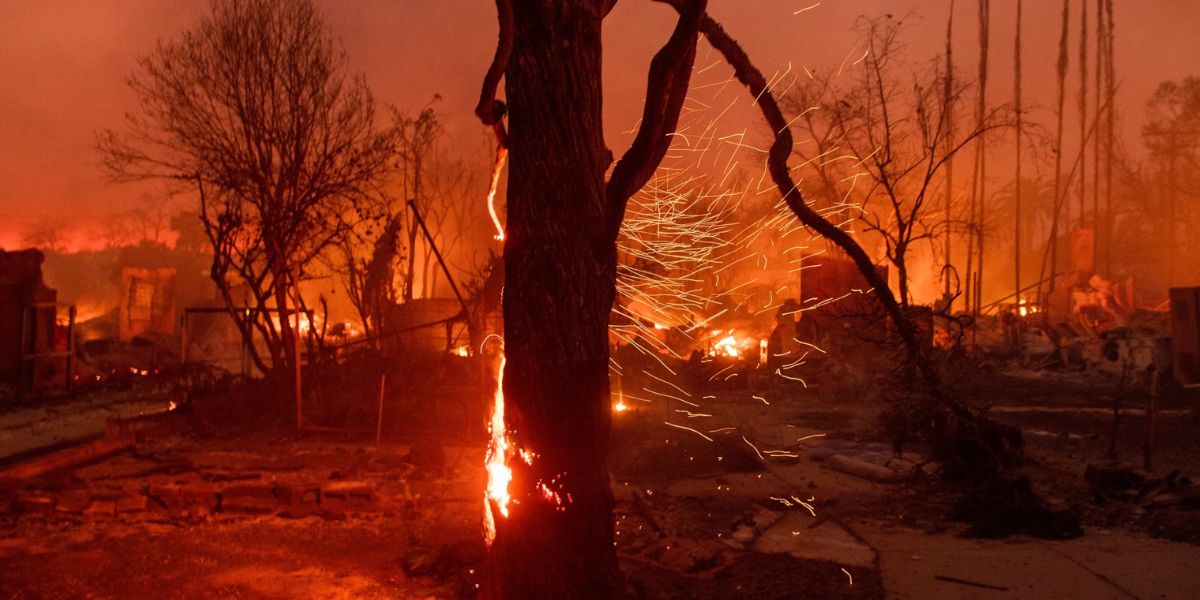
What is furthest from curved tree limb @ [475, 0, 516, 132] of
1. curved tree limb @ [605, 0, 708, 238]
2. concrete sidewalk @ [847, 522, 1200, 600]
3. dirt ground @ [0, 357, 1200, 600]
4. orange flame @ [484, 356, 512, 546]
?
concrete sidewalk @ [847, 522, 1200, 600]

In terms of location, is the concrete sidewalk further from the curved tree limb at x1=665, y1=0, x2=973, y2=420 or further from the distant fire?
the distant fire

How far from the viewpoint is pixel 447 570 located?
545 cm

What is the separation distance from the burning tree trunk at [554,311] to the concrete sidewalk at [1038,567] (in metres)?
2.67

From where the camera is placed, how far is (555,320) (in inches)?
141

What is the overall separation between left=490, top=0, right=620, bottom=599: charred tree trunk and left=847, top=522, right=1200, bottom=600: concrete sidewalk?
2665 millimetres

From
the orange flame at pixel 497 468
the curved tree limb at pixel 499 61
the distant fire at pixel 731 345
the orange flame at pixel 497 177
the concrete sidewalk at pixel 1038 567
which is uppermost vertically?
the curved tree limb at pixel 499 61

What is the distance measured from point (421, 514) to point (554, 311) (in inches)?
166

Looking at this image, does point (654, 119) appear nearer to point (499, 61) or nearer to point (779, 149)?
point (499, 61)

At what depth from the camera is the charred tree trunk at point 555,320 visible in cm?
359

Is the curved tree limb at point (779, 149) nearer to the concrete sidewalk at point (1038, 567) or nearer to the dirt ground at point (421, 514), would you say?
the concrete sidewalk at point (1038, 567)

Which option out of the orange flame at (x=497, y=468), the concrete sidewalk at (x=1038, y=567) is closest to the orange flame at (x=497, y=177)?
the orange flame at (x=497, y=468)

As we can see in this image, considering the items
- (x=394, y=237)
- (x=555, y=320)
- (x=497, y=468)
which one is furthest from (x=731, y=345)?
(x=555, y=320)

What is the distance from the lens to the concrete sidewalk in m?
5.13

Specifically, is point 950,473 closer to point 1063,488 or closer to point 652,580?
point 1063,488
